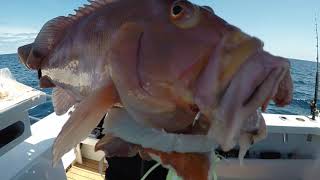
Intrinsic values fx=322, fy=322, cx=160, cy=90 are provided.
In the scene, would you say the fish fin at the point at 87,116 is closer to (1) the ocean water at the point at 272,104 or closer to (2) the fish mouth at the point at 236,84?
(2) the fish mouth at the point at 236,84

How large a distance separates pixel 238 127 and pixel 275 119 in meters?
3.27

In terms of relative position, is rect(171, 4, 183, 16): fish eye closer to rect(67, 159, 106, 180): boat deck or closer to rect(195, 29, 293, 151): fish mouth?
rect(195, 29, 293, 151): fish mouth

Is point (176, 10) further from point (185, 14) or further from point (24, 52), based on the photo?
point (24, 52)

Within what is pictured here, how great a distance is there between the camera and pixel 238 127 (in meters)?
0.73

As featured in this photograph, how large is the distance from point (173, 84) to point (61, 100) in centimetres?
71

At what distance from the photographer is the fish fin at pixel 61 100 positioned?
52.6 inches

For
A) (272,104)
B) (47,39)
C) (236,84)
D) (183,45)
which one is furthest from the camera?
(47,39)

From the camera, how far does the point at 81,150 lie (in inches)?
169

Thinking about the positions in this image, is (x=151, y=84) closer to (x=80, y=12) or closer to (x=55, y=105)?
(x=80, y=12)

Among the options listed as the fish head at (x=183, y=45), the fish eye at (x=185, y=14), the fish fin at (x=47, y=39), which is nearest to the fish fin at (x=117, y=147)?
the fish head at (x=183, y=45)

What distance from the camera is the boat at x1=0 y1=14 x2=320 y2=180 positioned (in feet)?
7.69

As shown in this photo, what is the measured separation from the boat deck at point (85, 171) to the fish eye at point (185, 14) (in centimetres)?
315

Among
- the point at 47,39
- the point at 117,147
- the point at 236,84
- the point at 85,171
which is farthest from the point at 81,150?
the point at 236,84

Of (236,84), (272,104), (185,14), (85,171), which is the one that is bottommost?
(85,171)
